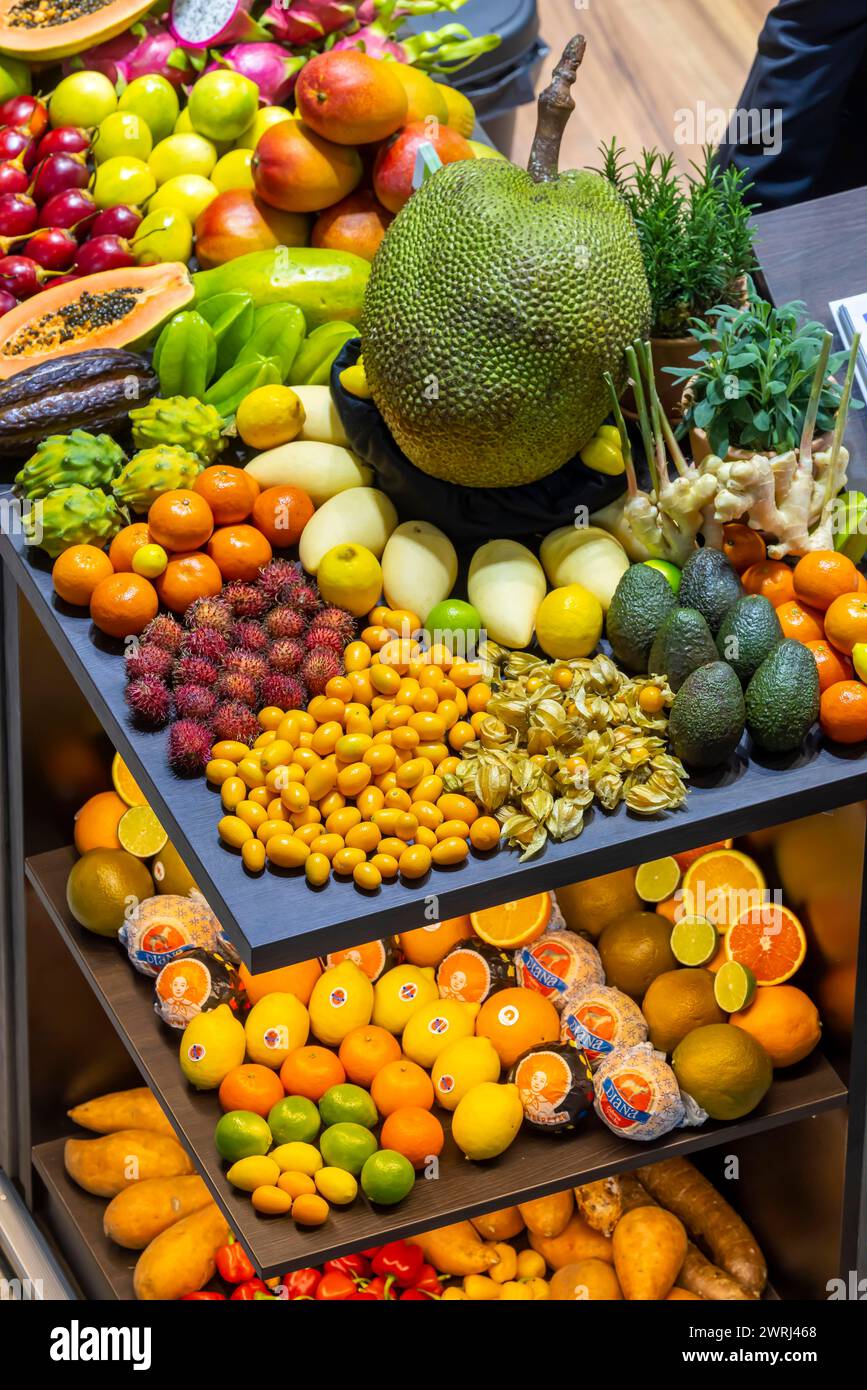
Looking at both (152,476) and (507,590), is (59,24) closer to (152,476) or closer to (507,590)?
(152,476)

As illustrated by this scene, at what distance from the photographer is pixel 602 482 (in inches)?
63.4

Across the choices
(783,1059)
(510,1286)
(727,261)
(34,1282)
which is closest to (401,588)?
(727,261)

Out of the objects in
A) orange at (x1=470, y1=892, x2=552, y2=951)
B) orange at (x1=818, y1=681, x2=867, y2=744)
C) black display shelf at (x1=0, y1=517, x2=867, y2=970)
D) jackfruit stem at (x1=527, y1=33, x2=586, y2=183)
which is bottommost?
orange at (x1=470, y1=892, x2=552, y2=951)

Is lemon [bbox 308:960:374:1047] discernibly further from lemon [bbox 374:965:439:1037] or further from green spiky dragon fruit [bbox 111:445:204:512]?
green spiky dragon fruit [bbox 111:445:204:512]

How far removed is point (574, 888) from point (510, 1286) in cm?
47

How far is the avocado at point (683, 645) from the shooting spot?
1.44 metres

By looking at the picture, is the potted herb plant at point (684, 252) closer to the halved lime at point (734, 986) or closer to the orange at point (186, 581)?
the orange at point (186, 581)

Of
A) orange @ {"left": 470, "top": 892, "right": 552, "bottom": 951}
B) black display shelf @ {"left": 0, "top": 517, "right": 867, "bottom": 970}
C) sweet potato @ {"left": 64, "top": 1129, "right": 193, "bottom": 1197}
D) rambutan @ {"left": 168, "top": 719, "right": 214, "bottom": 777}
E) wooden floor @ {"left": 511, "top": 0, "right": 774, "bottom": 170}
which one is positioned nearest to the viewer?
black display shelf @ {"left": 0, "top": 517, "right": 867, "bottom": 970}

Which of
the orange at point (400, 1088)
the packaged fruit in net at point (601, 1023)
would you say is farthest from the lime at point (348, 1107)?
the packaged fruit in net at point (601, 1023)

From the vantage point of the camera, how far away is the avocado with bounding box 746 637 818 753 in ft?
4.64

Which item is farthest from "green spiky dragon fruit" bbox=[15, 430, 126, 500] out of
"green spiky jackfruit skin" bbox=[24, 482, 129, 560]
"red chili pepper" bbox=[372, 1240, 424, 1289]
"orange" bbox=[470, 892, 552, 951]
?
"red chili pepper" bbox=[372, 1240, 424, 1289]

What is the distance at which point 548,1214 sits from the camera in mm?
1830

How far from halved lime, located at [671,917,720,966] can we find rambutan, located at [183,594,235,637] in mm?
619

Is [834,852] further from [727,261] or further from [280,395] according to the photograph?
[280,395]
